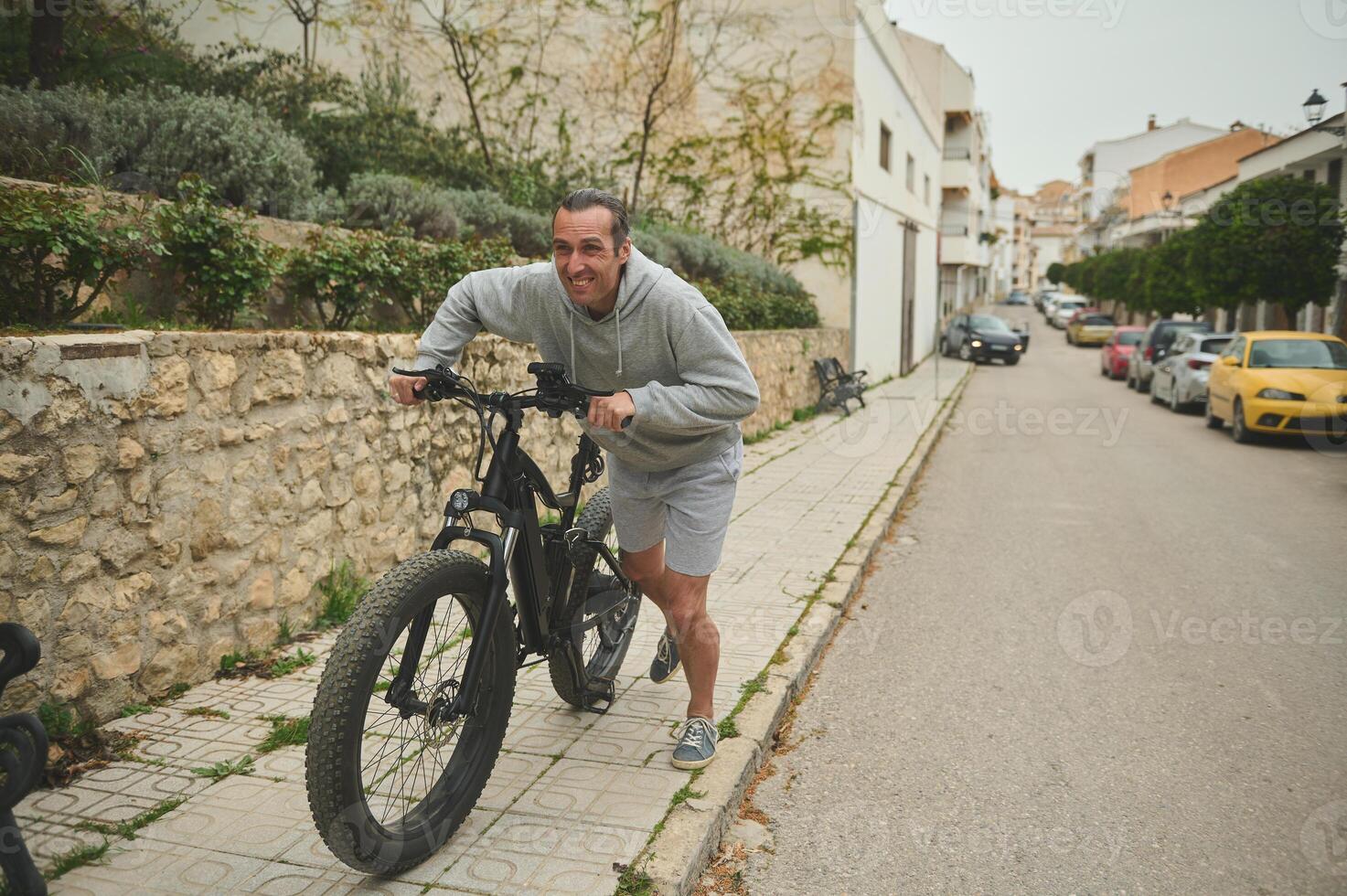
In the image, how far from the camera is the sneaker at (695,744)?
3555 millimetres

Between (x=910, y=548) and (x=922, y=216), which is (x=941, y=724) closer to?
(x=910, y=548)

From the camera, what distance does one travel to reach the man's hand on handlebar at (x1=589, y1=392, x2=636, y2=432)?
2.75 meters

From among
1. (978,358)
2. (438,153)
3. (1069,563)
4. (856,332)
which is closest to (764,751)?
(1069,563)

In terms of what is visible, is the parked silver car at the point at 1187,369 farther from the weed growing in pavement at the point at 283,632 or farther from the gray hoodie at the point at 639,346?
the weed growing in pavement at the point at 283,632

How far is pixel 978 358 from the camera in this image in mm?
31766

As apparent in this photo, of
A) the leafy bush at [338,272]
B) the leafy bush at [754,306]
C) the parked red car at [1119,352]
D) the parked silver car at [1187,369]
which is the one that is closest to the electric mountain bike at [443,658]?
the leafy bush at [338,272]

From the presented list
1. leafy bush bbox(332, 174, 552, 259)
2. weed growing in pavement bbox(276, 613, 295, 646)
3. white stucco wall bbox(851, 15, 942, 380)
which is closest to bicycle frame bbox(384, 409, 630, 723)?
weed growing in pavement bbox(276, 613, 295, 646)

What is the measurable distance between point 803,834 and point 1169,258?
34.3 metres

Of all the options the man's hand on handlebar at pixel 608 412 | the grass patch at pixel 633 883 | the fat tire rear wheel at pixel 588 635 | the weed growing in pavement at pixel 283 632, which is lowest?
the grass patch at pixel 633 883

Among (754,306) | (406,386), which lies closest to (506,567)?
(406,386)

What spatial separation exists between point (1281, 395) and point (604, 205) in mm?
13447

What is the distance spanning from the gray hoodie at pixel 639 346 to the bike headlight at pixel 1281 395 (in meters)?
12.8

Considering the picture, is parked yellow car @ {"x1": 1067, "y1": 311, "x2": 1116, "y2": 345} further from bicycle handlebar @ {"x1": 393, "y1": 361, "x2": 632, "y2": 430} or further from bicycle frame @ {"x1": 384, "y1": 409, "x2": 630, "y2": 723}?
bicycle handlebar @ {"x1": 393, "y1": 361, "x2": 632, "y2": 430}

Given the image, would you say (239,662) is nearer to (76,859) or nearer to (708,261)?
(76,859)
